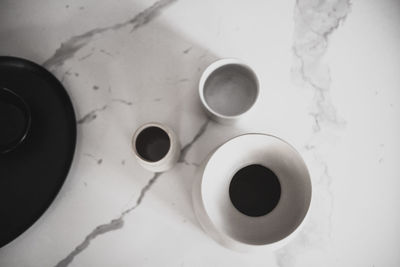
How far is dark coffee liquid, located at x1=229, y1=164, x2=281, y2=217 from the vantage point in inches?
20.6

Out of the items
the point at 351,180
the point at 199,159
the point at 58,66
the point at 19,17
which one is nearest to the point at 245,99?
the point at 199,159

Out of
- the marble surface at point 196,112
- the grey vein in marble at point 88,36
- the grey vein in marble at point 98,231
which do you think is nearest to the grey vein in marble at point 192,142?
the marble surface at point 196,112

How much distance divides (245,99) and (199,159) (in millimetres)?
132

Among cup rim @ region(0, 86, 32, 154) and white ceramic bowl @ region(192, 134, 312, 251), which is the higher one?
cup rim @ region(0, 86, 32, 154)

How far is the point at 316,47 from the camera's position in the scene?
23.7 inches

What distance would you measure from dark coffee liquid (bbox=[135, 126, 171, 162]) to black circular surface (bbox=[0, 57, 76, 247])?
0.43ft

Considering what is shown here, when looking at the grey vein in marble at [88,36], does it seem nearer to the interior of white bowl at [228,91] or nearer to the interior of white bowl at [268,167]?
the interior of white bowl at [228,91]

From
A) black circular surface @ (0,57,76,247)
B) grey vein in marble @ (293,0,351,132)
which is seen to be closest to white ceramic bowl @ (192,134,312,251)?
grey vein in marble @ (293,0,351,132)

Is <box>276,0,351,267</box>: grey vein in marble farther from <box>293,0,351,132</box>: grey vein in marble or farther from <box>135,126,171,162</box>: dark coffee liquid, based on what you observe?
<box>135,126,171,162</box>: dark coffee liquid

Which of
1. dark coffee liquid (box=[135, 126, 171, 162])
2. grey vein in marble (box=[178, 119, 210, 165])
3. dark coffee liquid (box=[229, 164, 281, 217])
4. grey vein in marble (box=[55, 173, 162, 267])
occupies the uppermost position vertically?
dark coffee liquid (box=[135, 126, 171, 162])

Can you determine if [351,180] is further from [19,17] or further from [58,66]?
[19,17]

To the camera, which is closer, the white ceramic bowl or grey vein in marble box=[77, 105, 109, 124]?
the white ceramic bowl

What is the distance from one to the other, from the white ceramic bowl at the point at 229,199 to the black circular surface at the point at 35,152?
0.24m

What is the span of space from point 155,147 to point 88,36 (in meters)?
0.25
